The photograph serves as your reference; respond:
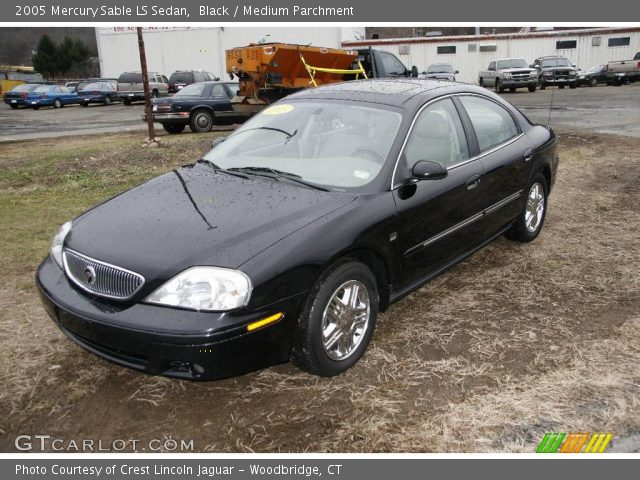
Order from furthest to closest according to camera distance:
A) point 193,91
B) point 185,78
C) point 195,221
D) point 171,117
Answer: point 185,78
point 193,91
point 171,117
point 195,221

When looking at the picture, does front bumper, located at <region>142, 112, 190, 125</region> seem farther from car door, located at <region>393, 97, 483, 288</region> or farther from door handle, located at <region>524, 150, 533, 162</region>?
car door, located at <region>393, 97, 483, 288</region>

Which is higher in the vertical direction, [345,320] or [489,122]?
[489,122]

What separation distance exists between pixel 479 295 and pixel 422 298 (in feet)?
1.46

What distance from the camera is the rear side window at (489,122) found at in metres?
4.35

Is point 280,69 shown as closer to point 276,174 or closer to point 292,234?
point 276,174

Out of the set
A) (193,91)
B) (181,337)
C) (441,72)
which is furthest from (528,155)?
(441,72)

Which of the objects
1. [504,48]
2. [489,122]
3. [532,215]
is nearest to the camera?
[489,122]

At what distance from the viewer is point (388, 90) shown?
407cm

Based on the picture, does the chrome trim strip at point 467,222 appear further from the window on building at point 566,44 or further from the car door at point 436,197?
the window on building at point 566,44

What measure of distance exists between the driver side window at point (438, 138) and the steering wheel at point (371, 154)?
17cm

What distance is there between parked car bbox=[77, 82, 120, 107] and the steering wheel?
97.9ft

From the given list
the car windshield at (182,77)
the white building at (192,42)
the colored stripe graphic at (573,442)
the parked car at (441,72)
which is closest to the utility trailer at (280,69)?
the colored stripe graphic at (573,442)

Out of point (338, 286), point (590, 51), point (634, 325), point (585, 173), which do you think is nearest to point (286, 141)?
point (338, 286)

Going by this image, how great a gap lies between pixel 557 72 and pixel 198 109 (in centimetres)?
2169
